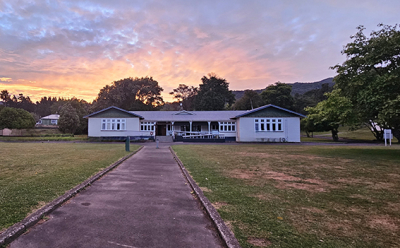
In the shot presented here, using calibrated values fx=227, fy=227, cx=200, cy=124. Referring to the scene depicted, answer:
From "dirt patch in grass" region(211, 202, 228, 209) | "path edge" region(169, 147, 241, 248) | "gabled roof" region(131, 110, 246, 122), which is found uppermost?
"gabled roof" region(131, 110, 246, 122)

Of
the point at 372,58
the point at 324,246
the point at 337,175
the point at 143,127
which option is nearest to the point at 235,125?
the point at 143,127

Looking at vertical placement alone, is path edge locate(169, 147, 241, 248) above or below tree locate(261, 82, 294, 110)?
below

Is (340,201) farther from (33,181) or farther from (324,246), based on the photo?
(33,181)

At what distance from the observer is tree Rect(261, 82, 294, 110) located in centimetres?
5619

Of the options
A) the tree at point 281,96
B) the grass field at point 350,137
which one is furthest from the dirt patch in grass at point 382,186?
the tree at point 281,96

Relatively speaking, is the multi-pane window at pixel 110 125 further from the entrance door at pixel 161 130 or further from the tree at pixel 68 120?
the tree at pixel 68 120

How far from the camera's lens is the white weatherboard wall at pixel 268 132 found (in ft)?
99.5

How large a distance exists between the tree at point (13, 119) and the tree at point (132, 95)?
47.3 feet

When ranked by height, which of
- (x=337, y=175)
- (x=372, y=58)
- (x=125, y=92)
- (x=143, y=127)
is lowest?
(x=337, y=175)

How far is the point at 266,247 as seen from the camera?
9.76 ft

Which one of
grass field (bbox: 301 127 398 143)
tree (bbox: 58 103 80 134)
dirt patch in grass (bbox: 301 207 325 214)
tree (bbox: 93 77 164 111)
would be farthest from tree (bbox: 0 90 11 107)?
dirt patch in grass (bbox: 301 207 325 214)

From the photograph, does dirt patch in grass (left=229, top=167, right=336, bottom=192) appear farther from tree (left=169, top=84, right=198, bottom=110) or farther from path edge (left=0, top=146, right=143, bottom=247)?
tree (left=169, top=84, right=198, bottom=110)

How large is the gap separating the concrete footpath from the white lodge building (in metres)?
A: 23.3

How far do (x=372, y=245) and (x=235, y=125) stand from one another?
3184 centimetres
